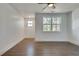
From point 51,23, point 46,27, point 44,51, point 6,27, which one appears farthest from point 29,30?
point 44,51

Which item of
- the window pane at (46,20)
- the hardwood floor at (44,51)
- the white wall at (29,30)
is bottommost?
the hardwood floor at (44,51)

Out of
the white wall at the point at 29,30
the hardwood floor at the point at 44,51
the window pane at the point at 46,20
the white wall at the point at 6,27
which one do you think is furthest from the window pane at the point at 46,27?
the white wall at the point at 29,30

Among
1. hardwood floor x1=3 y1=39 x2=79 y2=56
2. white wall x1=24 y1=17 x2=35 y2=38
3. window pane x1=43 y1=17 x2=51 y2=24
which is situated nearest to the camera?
hardwood floor x1=3 y1=39 x2=79 y2=56

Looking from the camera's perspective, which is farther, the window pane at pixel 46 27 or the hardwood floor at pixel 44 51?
the window pane at pixel 46 27

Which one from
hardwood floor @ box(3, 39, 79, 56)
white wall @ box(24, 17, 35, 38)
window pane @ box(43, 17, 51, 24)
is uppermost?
window pane @ box(43, 17, 51, 24)

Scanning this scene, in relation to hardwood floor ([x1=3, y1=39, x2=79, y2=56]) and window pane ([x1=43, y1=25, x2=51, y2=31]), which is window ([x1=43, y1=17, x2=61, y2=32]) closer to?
window pane ([x1=43, y1=25, x2=51, y2=31])

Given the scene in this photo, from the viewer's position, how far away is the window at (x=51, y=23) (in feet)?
26.3

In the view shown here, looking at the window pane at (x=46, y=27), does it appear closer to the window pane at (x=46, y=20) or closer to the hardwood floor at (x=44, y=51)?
the window pane at (x=46, y=20)

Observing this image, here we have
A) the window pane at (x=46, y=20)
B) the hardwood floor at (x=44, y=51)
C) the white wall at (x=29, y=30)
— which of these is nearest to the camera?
the hardwood floor at (x=44, y=51)

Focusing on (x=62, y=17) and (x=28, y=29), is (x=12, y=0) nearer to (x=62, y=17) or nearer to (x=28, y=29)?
(x=62, y=17)

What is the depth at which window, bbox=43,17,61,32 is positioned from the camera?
803 cm

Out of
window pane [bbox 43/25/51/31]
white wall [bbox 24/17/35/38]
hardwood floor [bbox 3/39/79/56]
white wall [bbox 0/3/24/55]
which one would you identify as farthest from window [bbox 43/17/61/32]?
white wall [bbox 24/17/35/38]

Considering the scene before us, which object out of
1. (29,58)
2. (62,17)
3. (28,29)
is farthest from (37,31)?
(29,58)

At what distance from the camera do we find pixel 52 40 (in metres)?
8.05
